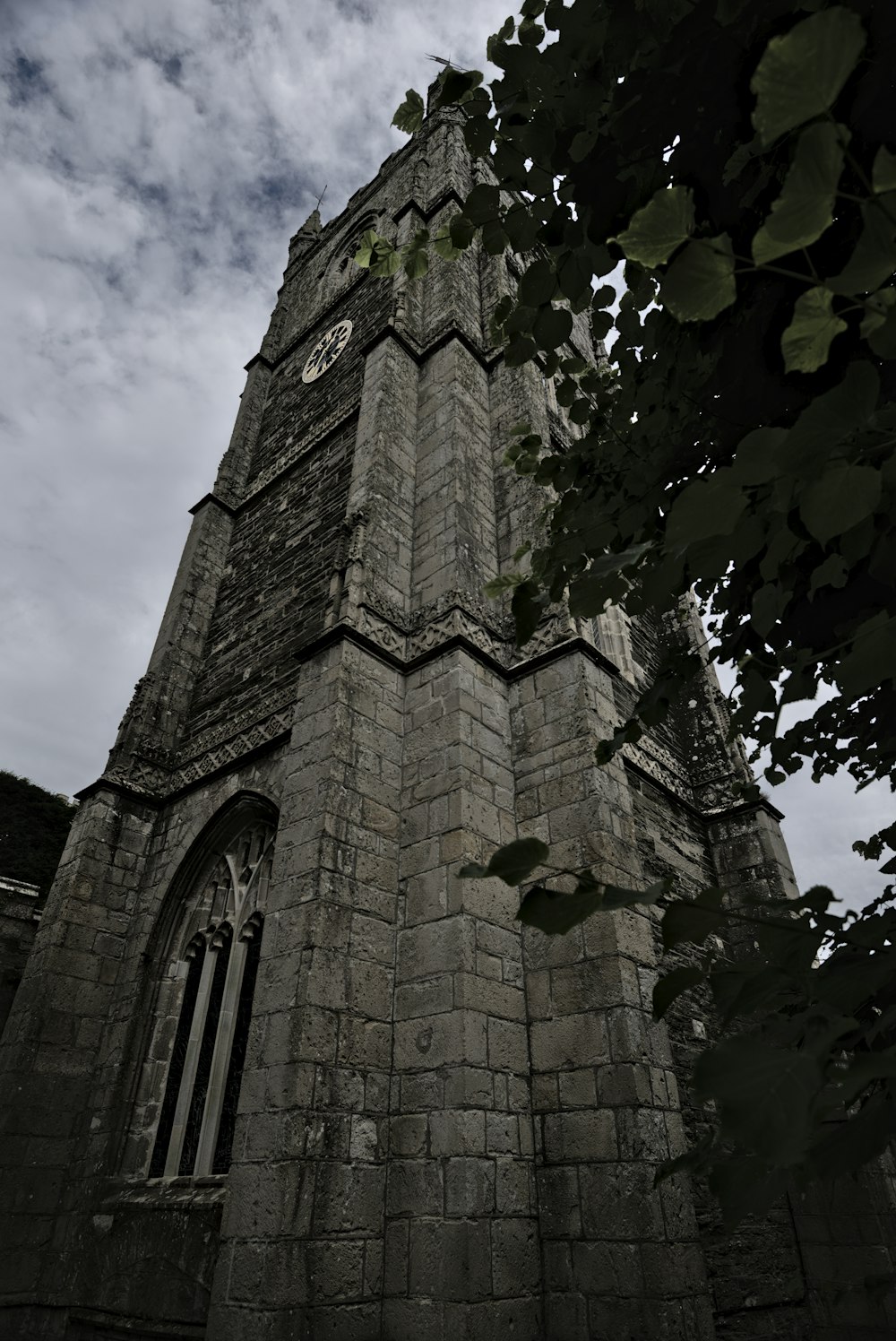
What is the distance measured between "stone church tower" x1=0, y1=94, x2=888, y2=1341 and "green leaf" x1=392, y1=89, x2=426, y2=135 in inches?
164

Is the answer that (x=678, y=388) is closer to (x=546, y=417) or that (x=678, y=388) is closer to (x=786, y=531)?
(x=786, y=531)

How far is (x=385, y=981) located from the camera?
5281 millimetres

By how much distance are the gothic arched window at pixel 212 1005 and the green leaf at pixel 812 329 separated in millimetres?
6877

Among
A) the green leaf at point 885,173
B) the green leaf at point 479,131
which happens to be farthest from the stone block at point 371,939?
the green leaf at point 885,173

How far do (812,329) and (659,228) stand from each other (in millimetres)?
266

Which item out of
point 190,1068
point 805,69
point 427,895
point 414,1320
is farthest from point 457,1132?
point 805,69

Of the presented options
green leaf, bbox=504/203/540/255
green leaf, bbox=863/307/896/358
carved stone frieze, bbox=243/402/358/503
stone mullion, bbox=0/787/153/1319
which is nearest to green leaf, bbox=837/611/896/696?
green leaf, bbox=863/307/896/358

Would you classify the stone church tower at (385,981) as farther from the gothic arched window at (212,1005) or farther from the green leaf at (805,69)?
the green leaf at (805,69)

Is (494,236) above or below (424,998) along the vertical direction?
above

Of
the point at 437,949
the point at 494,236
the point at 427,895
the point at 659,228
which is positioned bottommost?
the point at 659,228

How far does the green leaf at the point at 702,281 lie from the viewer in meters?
1.03

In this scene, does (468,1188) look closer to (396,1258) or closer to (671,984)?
(396,1258)

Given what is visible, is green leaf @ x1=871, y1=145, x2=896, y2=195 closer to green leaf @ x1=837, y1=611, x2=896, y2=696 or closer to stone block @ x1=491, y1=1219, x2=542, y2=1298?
green leaf @ x1=837, y1=611, x2=896, y2=696

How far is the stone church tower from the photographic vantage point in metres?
4.33
